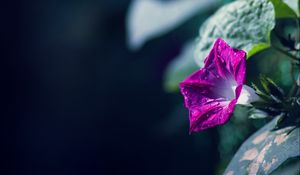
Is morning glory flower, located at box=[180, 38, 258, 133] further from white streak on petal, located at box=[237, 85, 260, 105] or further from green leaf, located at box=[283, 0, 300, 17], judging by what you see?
green leaf, located at box=[283, 0, 300, 17]

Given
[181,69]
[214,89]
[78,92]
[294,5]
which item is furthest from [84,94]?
[214,89]

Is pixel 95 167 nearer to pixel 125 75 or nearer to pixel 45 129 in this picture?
pixel 45 129

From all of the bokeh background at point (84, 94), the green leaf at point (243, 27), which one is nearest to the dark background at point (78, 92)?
the bokeh background at point (84, 94)

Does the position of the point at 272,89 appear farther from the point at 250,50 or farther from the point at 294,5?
the point at 294,5

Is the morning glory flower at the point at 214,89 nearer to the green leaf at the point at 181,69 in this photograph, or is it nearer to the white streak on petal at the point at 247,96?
the white streak on petal at the point at 247,96

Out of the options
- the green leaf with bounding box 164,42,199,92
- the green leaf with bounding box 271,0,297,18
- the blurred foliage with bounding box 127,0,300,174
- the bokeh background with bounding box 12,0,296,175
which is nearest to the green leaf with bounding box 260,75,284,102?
the blurred foliage with bounding box 127,0,300,174

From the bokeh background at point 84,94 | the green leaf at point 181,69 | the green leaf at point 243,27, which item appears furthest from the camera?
the bokeh background at point 84,94

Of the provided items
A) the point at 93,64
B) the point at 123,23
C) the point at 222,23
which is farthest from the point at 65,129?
the point at 222,23
